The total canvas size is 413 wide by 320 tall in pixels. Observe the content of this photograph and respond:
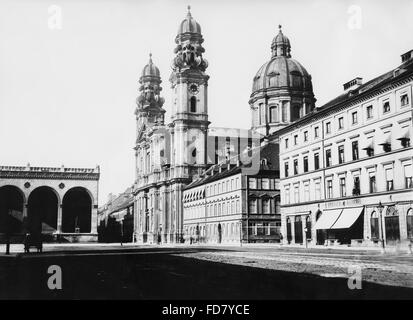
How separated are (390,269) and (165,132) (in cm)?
8531

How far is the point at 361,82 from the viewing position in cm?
5391

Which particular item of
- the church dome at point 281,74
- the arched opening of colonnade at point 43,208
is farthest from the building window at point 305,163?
the arched opening of colonnade at point 43,208

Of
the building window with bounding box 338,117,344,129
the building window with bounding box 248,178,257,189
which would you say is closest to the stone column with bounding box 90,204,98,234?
the building window with bounding box 248,178,257,189

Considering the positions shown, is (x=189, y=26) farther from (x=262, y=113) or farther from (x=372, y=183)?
(x=372, y=183)

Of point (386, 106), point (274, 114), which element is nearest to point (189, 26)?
point (274, 114)

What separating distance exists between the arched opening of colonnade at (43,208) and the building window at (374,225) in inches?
2600

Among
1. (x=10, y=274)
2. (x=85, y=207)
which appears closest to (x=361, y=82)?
(x=10, y=274)

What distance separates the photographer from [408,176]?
126 ft

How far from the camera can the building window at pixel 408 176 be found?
38281mm

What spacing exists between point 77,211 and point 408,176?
7132 centimetres

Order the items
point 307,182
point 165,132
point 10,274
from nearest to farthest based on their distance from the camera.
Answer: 1. point 10,274
2. point 307,182
3. point 165,132

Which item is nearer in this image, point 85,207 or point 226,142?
point 85,207
